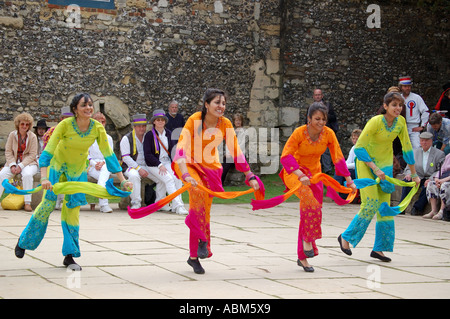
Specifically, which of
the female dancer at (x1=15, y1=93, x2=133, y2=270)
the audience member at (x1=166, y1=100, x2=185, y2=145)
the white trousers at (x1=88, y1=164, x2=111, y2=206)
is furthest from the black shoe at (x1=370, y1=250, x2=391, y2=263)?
the audience member at (x1=166, y1=100, x2=185, y2=145)

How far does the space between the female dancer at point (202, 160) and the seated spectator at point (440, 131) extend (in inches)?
236

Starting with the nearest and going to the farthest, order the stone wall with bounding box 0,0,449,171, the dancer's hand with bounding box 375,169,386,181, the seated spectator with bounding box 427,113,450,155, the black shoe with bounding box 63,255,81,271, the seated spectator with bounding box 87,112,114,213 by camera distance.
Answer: the black shoe with bounding box 63,255,81,271, the dancer's hand with bounding box 375,169,386,181, the seated spectator with bounding box 87,112,114,213, the seated spectator with bounding box 427,113,450,155, the stone wall with bounding box 0,0,449,171

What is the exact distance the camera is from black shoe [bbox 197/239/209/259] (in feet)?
18.4

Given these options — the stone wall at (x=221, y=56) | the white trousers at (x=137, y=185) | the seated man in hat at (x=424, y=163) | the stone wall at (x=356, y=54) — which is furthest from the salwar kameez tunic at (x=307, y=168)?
the stone wall at (x=356, y=54)

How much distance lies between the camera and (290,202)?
11.8 m

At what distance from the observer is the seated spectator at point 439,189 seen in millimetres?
9719

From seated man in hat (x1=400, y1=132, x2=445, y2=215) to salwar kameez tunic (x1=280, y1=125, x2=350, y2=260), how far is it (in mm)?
4635

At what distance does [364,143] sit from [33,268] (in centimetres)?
322

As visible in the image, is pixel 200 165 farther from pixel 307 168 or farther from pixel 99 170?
pixel 99 170

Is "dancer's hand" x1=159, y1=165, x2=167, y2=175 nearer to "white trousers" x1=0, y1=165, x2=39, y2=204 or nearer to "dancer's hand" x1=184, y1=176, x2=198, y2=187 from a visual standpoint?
"white trousers" x1=0, y1=165, x2=39, y2=204

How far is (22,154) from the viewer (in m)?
9.95

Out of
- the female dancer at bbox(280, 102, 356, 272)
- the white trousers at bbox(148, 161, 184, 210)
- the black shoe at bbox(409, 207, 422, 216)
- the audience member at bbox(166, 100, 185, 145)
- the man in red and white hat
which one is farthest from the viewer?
the audience member at bbox(166, 100, 185, 145)

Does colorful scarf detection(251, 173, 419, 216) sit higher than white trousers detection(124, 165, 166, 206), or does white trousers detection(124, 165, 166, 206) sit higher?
colorful scarf detection(251, 173, 419, 216)

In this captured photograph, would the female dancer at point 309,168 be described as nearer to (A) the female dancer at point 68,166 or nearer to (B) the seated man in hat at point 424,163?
(A) the female dancer at point 68,166
